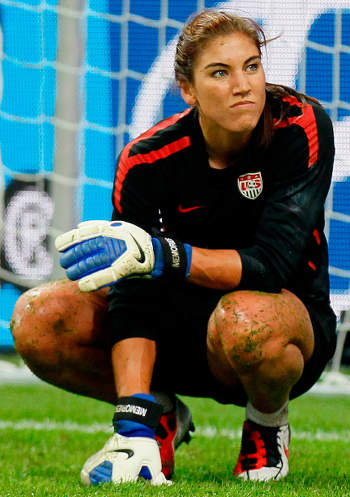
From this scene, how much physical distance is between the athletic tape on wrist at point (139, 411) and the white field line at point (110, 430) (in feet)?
3.43

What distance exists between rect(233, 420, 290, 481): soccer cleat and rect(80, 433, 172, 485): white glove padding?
29 centimetres

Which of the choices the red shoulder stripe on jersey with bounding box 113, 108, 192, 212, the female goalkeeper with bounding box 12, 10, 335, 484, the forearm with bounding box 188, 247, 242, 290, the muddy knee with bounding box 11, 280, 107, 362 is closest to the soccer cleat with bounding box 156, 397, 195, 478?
the female goalkeeper with bounding box 12, 10, 335, 484

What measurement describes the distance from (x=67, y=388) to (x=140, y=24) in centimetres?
296

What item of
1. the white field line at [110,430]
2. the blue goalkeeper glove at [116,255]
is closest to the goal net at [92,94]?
the white field line at [110,430]

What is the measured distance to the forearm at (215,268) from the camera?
2547 millimetres

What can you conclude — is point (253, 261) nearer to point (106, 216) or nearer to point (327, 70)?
point (327, 70)

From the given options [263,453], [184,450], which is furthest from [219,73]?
[184,450]

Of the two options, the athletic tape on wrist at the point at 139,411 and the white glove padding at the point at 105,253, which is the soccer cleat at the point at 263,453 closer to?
the athletic tape on wrist at the point at 139,411

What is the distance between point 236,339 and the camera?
246 centimetres

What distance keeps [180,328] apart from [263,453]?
418mm

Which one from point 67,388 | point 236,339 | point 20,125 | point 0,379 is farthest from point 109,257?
point 20,125

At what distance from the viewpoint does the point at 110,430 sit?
3.54 metres

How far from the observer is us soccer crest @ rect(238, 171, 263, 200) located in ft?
8.93

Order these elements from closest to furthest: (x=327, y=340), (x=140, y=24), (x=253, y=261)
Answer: (x=253, y=261) → (x=327, y=340) → (x=140, y=24)
